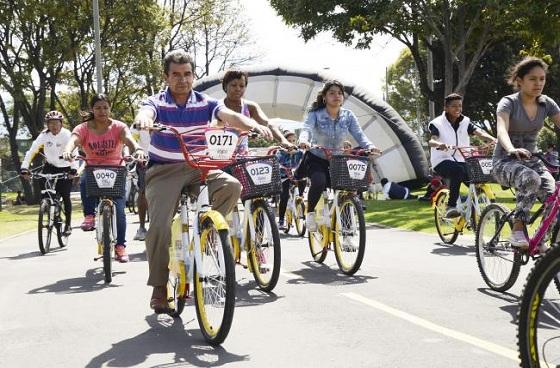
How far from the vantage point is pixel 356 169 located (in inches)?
282

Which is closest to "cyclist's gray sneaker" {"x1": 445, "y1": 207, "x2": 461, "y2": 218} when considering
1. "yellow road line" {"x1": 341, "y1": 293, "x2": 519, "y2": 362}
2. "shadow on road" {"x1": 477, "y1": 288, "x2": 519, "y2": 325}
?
"shadow on road" {"x1": 477, "y1": 288, "x2": 519, "y2": 325}

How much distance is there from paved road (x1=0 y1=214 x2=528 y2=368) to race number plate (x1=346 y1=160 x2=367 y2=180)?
3.28 feet

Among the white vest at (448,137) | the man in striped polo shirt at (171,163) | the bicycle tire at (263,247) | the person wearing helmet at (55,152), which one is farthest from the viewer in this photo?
the person wearing helmet at (55,152)

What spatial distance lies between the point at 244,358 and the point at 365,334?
2.98 feet

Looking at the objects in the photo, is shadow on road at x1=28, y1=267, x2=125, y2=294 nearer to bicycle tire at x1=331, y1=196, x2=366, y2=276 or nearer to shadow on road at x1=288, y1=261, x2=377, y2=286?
shadow on road at x1=288, y1=261, x2=377, y2=286

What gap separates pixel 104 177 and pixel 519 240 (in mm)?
4137

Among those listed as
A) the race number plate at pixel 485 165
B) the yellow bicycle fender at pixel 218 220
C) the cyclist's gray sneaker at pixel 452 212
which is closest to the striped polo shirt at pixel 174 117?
the yellow bicycle fender at pixel 218 220

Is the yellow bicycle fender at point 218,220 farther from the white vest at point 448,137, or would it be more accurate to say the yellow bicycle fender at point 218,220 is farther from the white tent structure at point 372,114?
the white tent structure at point 372,114

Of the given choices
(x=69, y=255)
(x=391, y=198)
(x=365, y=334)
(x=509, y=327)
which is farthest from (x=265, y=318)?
(x=391, y=198)

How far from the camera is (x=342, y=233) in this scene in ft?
24.2

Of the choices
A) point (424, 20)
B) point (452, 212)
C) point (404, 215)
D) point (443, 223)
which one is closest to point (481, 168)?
point (452, 212)

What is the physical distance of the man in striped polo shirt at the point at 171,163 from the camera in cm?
507

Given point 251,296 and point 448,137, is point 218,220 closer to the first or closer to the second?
point 251,296

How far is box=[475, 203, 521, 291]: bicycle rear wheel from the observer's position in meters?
6.01
